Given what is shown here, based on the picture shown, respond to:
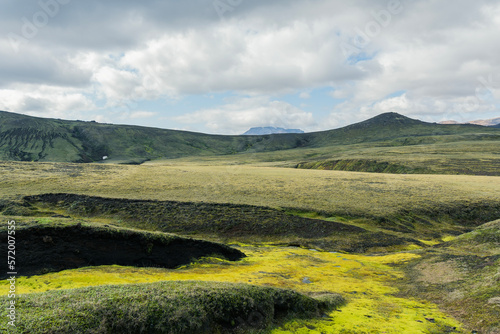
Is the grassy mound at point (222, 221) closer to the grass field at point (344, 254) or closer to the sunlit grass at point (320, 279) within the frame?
the grass field at point (344, 254)

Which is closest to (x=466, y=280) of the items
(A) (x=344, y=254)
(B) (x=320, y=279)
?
(B) (x=320, y=279)

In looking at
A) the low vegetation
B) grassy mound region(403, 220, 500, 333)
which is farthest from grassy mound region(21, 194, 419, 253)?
grassy mound region(403, 220, 500, 333)

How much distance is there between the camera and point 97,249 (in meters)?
23.2

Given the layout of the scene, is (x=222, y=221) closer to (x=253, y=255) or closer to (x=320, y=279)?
(x=253, y=255)

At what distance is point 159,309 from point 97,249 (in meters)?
13.6

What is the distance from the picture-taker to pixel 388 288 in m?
22.1

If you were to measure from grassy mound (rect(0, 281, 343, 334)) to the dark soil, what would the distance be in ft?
29.1

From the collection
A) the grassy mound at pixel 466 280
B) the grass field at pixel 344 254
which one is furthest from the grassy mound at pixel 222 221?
the grassy mound at pixel 466 280

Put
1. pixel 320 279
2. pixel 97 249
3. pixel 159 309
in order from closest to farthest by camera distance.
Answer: pixel 159 309
pixel 97 249
pixel 320 279

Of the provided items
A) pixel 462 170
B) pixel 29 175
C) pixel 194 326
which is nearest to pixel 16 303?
pixel 194 326

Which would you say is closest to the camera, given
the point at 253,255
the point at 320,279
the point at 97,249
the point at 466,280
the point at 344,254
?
the point at 466,280

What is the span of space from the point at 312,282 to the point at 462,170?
90945 mm

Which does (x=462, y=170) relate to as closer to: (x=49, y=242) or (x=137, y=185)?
(x=137, y=185)

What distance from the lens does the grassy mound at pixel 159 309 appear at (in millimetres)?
11039
